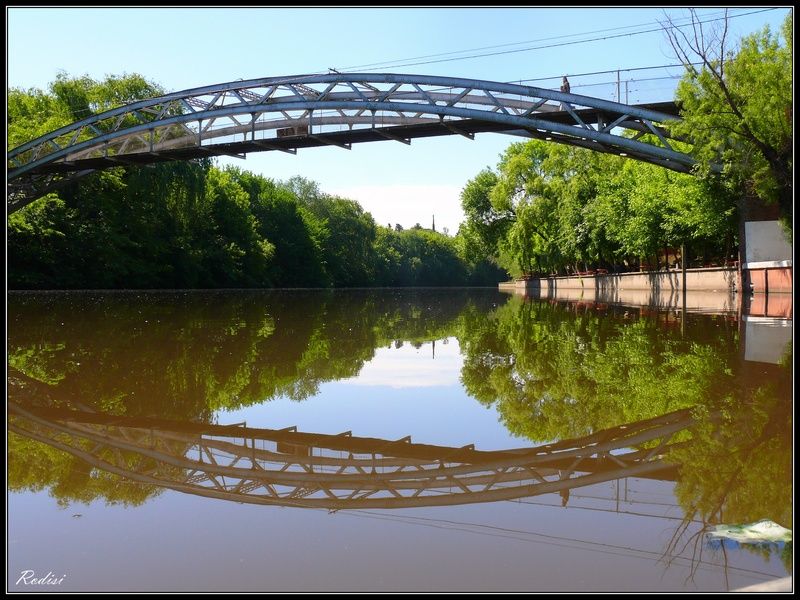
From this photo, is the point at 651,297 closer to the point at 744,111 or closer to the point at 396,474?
the point at 744,111

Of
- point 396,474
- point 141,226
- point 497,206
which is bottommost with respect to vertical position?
point 396,474

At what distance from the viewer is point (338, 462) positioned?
4715mm

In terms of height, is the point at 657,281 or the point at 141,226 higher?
the point at 141,226

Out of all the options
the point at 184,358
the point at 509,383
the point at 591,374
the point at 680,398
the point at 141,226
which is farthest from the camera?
the point at 141,226

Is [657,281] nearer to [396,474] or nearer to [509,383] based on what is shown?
[509,383]

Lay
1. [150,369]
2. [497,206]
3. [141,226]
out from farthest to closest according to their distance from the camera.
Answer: [497,206]
[141,226]
[150,369]

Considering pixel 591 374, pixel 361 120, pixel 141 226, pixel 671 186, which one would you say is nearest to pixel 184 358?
pixel 591 374

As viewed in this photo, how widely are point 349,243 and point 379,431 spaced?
90.8 m

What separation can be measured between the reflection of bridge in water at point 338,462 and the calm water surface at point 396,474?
0.02m

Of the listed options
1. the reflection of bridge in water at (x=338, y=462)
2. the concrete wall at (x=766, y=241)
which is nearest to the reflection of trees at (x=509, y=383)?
the reflection of bridge in water at (x=338, y=462)

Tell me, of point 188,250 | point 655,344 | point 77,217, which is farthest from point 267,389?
point 188,250

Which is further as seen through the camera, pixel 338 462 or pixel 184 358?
pixel 184 358

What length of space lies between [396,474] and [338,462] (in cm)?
48

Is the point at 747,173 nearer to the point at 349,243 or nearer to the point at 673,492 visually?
the point at 673,492
